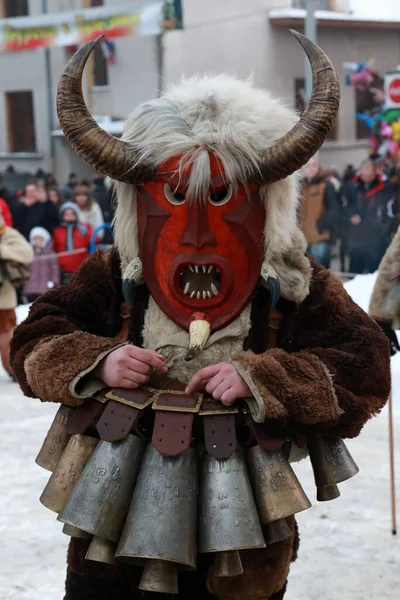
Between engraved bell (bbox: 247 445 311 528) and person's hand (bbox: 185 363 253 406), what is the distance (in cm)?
16

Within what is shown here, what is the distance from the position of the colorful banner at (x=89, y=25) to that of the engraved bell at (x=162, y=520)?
1356cm

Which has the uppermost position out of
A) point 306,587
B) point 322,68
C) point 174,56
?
point 174,56

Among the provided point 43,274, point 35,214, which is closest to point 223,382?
point 43,274

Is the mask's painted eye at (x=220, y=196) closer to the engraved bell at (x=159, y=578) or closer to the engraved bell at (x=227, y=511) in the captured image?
the engraved bell at (x=227, y=511)

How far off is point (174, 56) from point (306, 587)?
61.8 feet

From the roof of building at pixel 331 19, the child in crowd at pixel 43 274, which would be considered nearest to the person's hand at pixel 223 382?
the child in crowd at pixel 43 274

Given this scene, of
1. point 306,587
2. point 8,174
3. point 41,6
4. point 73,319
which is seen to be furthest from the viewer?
point 41,6

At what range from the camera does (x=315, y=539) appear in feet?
13.2

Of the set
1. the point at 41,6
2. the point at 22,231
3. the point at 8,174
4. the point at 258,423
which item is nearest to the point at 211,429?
the point at 258,423

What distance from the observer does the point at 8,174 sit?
820 inches

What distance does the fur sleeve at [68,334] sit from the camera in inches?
89.0

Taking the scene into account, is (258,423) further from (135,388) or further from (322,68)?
(322,68)

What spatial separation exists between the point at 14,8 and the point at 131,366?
2419 centimetres

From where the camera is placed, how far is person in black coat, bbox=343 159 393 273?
36.0ft
